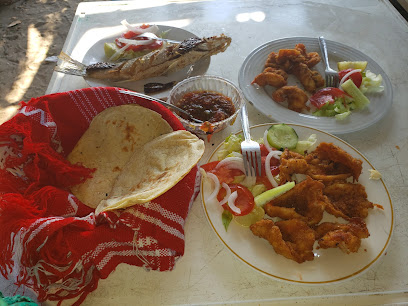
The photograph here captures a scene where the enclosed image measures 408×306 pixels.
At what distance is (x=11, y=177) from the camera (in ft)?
5.02

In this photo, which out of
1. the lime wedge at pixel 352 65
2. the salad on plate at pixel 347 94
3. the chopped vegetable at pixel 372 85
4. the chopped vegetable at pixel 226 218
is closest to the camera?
the chopped vegetable at pixel 226 218

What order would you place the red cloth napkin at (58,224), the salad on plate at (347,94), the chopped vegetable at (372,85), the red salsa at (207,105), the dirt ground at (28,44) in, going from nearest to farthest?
1. the red cloth napkin at (58,224)
2. the red salsa at (207,105)
3. the salad on plate at (347,94)
4. the chopped vegetable at (372,85)
5. the dirt ground at (28,44)

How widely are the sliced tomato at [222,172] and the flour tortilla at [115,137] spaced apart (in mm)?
274

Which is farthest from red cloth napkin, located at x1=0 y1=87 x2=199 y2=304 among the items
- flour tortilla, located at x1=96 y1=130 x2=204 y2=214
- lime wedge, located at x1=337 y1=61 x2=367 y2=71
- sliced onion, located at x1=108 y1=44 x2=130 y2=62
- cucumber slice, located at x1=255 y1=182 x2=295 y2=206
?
lime wedge, located at x1=337 y1=61 x2=367 y2=71

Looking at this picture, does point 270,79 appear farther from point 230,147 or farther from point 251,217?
point 251,217

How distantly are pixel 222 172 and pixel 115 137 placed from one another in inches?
23.3

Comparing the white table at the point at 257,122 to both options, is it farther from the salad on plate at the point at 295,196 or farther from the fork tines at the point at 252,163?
the fork tines at the point at 252,163

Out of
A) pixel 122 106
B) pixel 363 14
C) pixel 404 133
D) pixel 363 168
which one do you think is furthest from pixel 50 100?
pixel 363 14

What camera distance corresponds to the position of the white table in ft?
4.81

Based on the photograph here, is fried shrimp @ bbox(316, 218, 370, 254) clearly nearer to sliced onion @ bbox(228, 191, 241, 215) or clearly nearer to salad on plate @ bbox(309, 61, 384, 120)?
sliced onion @ bbox(228, 191, 241, 215)

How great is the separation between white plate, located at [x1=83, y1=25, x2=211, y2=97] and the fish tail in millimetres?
71

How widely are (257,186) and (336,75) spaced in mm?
1123

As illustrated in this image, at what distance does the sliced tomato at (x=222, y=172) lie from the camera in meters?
1.72

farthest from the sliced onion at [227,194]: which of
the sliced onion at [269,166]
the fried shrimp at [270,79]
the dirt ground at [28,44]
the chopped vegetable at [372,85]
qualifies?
the dirt ground at [28,44]
